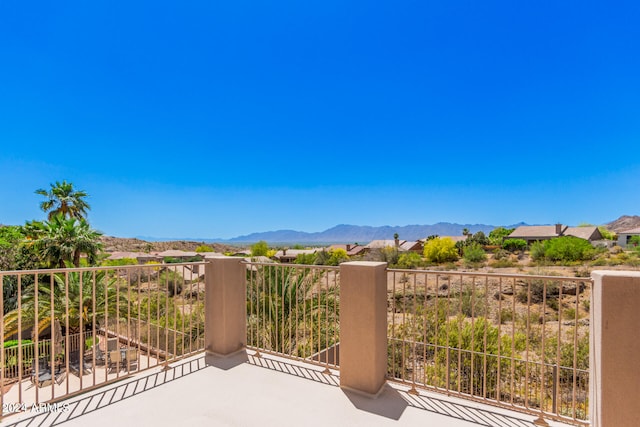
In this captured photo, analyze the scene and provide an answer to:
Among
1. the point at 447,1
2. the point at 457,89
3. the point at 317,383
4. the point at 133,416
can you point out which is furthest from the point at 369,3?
the point at 457,89

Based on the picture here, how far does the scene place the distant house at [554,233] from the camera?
4500cm

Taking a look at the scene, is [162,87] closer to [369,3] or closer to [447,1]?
[369,3]

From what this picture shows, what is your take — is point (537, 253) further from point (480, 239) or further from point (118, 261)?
point (118, 261)

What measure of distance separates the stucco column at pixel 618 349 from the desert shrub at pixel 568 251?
3198cm

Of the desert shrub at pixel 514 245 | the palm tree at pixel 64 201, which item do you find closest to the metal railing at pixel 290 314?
the palm tree at pixel 64 201

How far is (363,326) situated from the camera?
9.96 feet

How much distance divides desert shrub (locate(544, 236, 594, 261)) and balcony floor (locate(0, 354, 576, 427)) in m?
31.9

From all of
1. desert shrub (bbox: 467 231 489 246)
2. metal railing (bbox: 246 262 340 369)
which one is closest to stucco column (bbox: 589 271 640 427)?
metal railing (bbox: 246 262 340 369)

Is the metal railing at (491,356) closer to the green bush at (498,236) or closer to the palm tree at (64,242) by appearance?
the palm tree at (64,242)

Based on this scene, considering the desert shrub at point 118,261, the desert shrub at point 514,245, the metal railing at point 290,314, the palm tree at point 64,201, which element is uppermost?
the palm tree at point 64,201

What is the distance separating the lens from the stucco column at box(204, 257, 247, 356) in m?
4.02

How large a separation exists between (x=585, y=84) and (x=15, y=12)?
38.0 metres

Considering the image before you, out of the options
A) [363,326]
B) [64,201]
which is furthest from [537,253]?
[64,201]

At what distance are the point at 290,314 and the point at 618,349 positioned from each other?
384 cm
